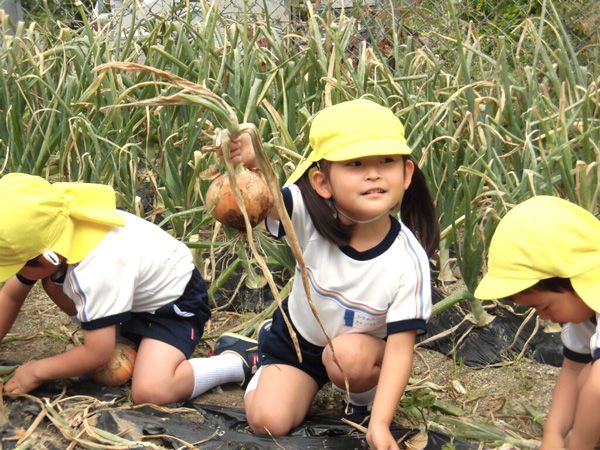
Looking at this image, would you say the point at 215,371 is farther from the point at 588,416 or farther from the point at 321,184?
the point at 588,416

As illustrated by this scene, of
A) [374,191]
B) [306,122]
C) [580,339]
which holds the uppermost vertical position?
[306,122]

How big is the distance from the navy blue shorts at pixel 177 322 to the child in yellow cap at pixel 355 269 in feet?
0.80

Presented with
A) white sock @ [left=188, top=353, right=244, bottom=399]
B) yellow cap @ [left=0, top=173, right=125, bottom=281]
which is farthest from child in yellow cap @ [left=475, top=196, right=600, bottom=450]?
yellow cap @ [left=0, top=173, right=125, bottom=281]

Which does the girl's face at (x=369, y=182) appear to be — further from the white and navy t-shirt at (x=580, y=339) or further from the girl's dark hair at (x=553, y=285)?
the white and navy t-shirt at (x=580, y=339)

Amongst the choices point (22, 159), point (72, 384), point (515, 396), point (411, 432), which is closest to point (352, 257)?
point (411, 432)

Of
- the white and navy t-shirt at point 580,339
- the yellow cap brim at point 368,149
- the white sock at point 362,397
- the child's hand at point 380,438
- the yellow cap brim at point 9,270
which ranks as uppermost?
the yellow cap brim at point 368,149

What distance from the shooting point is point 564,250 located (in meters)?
1.30

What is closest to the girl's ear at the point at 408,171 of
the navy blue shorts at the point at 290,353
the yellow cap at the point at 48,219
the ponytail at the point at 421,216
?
the ponytail at the point at 421,216

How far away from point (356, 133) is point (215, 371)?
79 cm

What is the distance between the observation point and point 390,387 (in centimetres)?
146

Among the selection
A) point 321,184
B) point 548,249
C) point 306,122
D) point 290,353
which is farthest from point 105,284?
point 548,249

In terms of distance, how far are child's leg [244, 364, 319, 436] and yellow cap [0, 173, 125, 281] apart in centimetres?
51

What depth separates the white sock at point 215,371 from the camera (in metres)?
1.86

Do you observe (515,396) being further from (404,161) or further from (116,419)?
(116,419)
